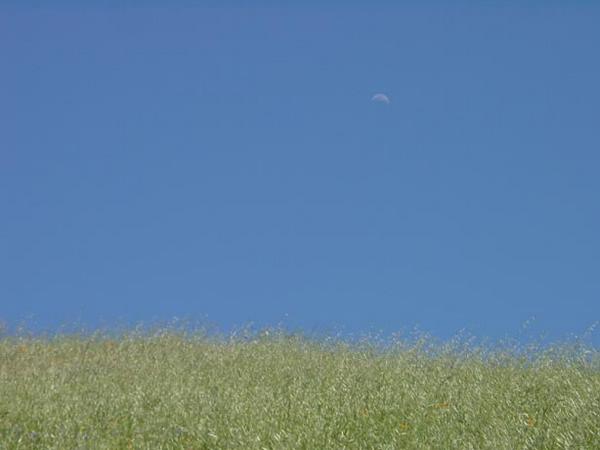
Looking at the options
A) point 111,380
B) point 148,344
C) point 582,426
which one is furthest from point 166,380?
point 582,426

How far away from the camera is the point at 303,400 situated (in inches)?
332

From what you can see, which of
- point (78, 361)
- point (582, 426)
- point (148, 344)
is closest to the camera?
point (582, 426)

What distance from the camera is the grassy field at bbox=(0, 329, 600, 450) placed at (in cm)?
693

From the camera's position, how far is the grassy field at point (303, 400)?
6926 millimetres

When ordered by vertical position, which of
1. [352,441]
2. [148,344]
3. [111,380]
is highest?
[148,344]

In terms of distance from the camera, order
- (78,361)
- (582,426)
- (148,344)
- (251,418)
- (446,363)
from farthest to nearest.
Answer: (148,344) → (78,361) → (446,363) → (251,418) → (582,426)

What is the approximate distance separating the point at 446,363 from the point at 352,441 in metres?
4.99

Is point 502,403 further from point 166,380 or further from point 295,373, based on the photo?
point 166,380

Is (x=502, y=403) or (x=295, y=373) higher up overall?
(x=295, y=373)

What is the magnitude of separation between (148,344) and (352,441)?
8.39m

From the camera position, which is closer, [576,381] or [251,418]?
[251,418]

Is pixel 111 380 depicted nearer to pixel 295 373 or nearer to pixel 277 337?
pixel 295 373

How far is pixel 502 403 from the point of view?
26.1ft

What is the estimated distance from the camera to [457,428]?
714 centimetres
